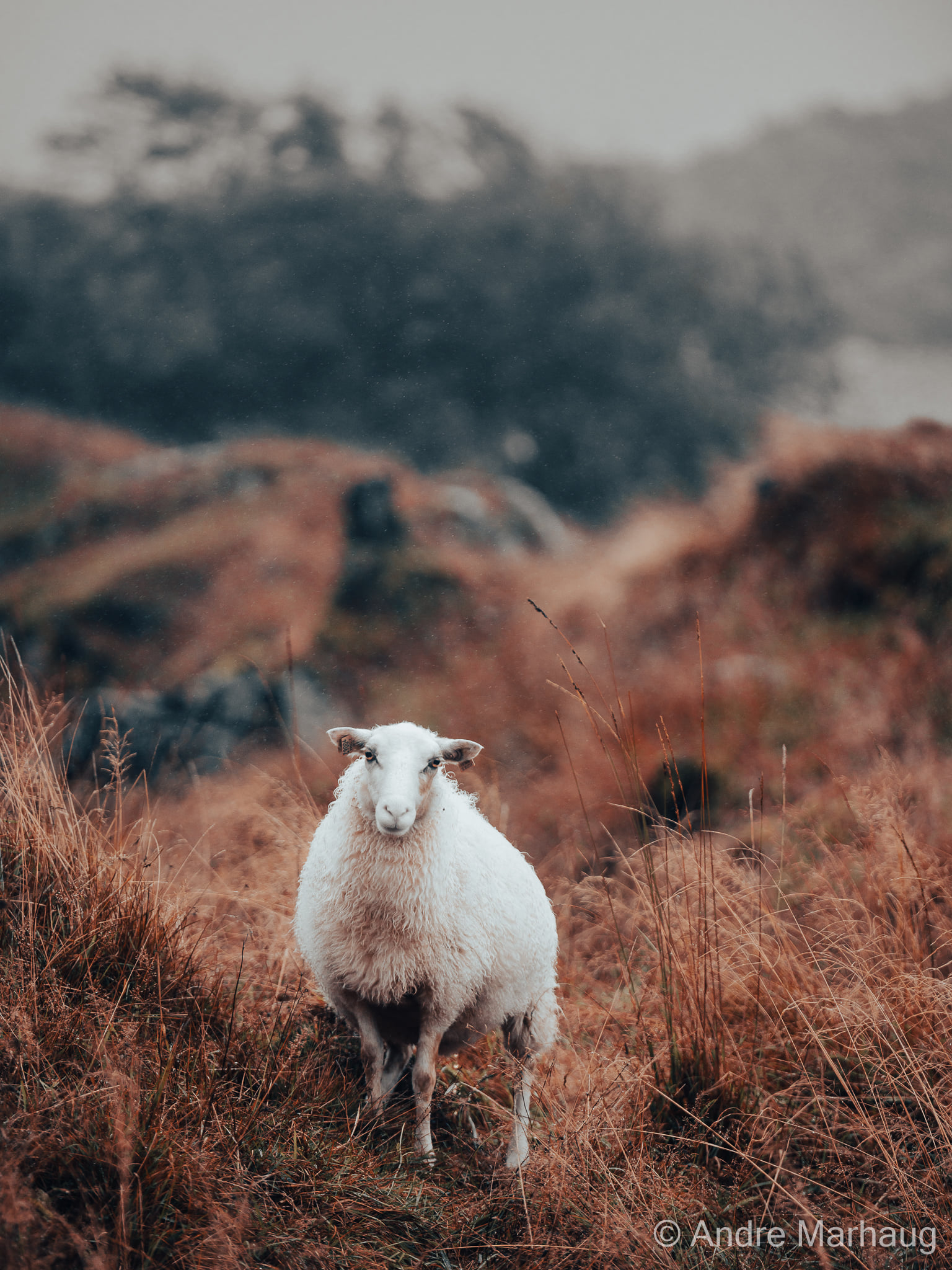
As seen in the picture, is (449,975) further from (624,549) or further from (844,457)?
(844,457)

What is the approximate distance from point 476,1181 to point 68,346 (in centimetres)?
2193

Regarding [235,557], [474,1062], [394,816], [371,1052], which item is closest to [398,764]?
[394,816]

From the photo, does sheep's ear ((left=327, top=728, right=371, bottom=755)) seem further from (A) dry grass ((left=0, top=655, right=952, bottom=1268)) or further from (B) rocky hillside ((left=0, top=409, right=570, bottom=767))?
(B) rocky hillside ((left=0, top=409, right=570, bottom=767))

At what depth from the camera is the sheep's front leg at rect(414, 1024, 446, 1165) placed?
2.45 metres

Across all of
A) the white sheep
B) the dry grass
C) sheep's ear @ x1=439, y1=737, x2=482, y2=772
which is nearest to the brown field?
the dry grass

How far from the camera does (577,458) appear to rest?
765 inches

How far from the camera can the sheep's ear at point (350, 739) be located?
2.57m

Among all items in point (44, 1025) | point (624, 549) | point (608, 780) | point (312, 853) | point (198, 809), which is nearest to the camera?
point (44, 1025)

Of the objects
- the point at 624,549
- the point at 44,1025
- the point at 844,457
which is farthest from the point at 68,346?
the point at 44,1025

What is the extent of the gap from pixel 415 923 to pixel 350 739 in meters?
0.70

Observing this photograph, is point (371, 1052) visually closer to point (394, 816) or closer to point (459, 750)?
point (394, 816)

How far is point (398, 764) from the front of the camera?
7.86 ft

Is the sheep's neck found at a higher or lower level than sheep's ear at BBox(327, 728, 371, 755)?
lower

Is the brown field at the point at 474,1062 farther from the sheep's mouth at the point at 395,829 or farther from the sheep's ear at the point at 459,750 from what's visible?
the sheep's mouth at the point at 395,829
